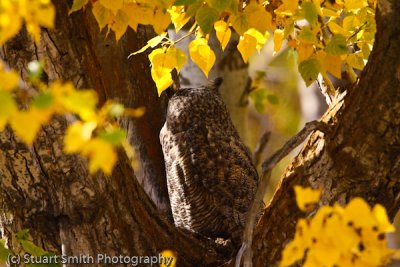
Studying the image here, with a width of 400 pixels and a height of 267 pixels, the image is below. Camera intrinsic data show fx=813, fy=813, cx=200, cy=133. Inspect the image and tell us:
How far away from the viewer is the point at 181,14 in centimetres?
273

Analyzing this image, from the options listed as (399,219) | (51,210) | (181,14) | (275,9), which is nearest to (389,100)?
(275,9)

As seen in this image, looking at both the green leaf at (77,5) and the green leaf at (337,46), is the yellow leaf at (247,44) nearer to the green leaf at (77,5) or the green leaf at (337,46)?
the green leaf at (337,46)

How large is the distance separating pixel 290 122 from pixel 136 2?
6672mm

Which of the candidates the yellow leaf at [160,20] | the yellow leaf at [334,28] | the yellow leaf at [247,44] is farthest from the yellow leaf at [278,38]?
the yellow leaf at [160,20]

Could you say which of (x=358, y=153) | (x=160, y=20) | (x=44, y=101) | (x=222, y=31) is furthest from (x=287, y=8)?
(x=44, y=101)

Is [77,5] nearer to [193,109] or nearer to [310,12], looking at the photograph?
[310,12]

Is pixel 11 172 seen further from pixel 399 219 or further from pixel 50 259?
pixel 399 219

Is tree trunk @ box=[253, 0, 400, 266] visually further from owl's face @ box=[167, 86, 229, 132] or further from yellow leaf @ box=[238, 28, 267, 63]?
owl's face @ box=[167, 86, 229, 132]

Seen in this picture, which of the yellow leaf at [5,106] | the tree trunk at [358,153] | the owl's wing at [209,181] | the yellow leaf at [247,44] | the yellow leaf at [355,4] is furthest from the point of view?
the owl's wing at [209,181]

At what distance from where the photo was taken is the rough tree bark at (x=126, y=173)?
2.26 m

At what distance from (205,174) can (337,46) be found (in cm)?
76

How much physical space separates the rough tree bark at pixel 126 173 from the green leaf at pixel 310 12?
183 millimetres

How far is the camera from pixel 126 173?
252cm

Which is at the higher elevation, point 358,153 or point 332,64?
point 332,64
